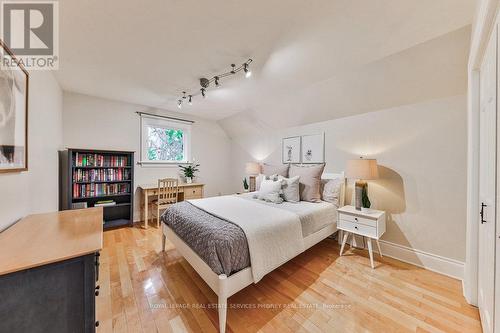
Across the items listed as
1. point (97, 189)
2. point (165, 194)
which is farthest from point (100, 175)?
point (165, 194)

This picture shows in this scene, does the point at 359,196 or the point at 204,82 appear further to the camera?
the point at 204,82

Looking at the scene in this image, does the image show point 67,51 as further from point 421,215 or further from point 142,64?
point 421,215

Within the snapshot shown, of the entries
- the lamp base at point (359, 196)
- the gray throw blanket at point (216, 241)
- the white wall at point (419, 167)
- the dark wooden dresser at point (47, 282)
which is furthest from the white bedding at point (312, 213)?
the dark wooden dresser at point (47, 282)

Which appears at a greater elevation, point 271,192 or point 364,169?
point 364,169

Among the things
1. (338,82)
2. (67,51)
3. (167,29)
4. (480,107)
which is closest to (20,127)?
(67,51)

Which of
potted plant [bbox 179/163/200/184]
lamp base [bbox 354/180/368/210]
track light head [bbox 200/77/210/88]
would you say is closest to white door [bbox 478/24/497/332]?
lamp base [bbox 354/180/368/210]

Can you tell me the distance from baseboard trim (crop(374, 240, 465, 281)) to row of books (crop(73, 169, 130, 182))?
432 cm

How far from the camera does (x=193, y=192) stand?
4.00 meters

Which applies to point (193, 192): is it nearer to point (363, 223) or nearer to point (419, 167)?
point (363, 223)

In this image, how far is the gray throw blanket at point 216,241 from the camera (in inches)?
54.7

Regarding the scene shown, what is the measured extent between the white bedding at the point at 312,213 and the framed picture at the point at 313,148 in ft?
2.82

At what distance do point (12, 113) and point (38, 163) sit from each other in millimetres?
808

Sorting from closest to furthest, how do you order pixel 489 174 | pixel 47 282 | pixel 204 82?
pixel 47 282, pixel 489 174, pixel 204 82

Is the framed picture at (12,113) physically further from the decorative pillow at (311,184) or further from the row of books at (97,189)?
the decorative pillow at (311,184)
